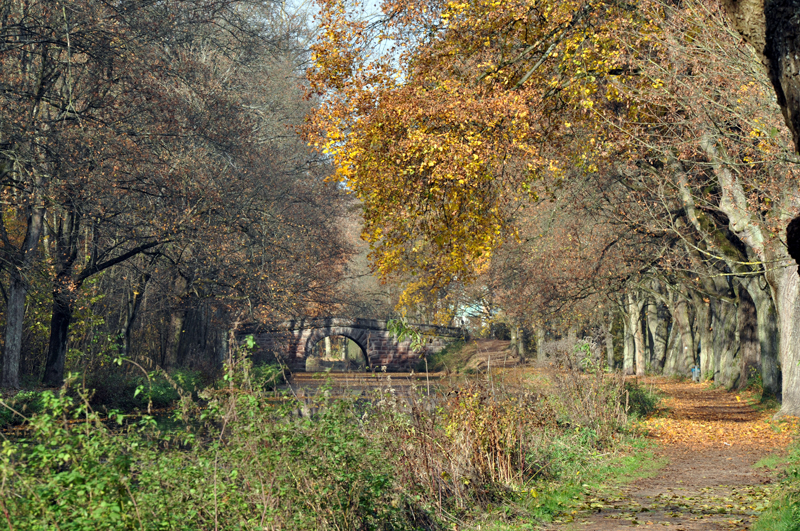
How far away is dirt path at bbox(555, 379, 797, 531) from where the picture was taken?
7578mm

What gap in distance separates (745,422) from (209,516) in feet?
48.7

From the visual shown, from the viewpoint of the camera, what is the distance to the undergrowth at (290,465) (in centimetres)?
450

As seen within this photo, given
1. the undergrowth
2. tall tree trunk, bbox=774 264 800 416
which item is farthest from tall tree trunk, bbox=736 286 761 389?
the undergrowth

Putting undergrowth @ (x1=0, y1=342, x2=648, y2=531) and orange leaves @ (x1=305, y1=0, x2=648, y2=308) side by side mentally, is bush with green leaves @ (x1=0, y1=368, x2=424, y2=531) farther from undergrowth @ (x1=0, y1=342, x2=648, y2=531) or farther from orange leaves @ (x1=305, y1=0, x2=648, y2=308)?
orange leaves @ (x1=305, y1=0, x2=648, y2=308)

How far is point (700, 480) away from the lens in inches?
400

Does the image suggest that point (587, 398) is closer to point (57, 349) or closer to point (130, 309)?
point (57, 349)

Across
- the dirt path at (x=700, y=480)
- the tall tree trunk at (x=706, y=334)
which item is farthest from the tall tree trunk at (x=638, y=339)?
the dirt path at (x=700, y=480)

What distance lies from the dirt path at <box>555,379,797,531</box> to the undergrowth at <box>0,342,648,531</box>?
23.1 inches

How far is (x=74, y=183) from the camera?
14.9m

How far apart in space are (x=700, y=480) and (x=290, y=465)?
6845mm

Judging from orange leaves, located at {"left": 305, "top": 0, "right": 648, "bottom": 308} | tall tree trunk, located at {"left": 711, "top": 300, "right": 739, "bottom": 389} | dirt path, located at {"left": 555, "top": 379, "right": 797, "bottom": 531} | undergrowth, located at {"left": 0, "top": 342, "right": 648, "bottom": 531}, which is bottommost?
dirt path, located at {"left": 555, "top": 379, "right": 797, "bottom": 531}

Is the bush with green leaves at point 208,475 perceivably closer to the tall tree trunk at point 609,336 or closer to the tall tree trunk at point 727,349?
the tall tree trunk at point 727,349

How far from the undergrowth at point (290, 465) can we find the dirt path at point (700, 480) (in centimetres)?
59

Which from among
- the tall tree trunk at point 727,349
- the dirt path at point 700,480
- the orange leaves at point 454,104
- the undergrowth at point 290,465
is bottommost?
the dirt path at point 700,480
